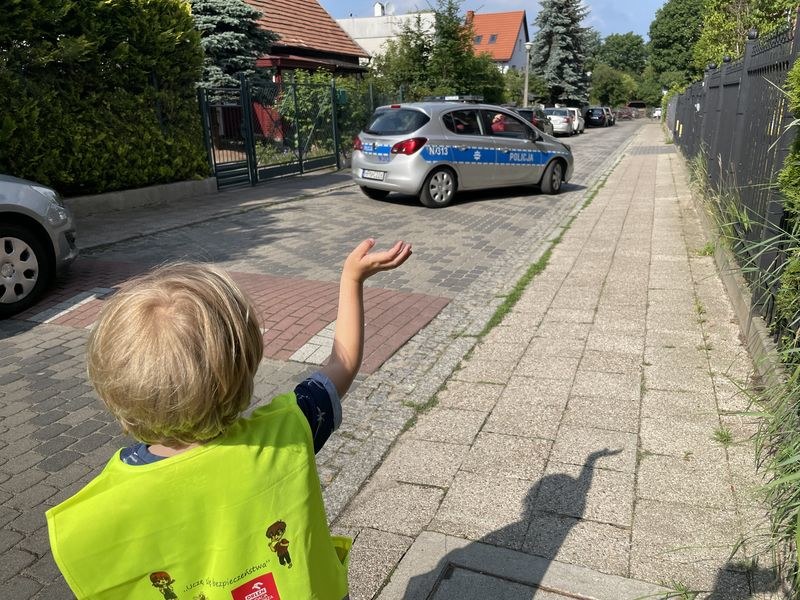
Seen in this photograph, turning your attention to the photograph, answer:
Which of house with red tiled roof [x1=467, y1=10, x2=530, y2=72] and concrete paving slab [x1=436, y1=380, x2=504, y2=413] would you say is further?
house with red tiled roof [x1=467, y1=10, x2=530, y2=72]

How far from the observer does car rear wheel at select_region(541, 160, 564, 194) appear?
12648 mm

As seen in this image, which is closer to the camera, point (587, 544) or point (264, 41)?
point (587, 544)

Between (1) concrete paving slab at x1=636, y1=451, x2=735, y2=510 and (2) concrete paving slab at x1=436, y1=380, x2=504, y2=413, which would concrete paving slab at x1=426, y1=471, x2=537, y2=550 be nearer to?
(1) concrete paving slab at x1=636, y1=451, x2=735, y2=510

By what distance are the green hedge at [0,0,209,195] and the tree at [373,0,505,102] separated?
527 inches

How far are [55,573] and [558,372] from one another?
3.02m

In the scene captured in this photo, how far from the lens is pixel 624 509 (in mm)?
2814

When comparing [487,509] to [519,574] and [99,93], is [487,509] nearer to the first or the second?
[519,574]

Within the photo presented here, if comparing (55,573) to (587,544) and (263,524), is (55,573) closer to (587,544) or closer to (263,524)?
(263,524)

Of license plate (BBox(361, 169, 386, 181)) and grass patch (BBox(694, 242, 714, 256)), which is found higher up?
license plate (BBox(361, 169, 386, 181))

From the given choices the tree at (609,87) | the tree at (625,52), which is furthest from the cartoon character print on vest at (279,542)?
the tree at (625,52)

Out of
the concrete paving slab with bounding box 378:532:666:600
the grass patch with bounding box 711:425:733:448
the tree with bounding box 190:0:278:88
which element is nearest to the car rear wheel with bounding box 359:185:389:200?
the tree with bounding box 190:0:278:88

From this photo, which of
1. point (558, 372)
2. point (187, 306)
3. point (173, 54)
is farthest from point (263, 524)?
point (173, 54)

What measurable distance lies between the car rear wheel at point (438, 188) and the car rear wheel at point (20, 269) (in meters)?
6.31

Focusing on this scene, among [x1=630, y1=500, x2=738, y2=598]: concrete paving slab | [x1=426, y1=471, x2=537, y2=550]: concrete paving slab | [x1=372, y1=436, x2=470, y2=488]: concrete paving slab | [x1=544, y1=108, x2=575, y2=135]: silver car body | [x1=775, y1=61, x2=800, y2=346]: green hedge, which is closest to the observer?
[x1=630, y1=500, x2=738, y2=598]: concrete paving slab
